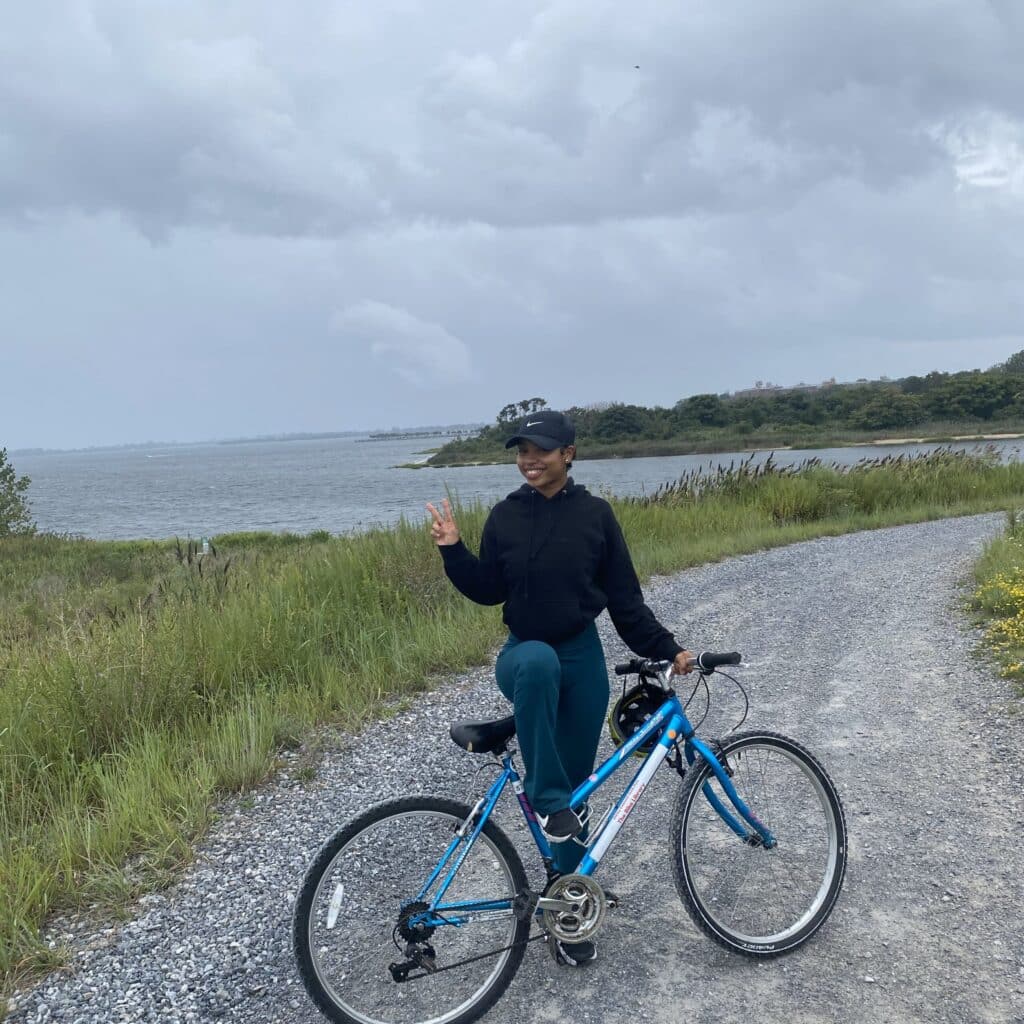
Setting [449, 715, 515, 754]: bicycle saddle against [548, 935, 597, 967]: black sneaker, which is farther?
[548, 935, 597, 967]: black sneaker

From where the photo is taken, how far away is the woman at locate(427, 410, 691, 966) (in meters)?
2.89

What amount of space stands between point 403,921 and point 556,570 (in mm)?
1241

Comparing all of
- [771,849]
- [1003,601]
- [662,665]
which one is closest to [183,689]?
[662,665]

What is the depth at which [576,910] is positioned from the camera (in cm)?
282

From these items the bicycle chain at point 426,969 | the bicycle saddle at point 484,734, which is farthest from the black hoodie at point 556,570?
the bicycle chain at point 426,969

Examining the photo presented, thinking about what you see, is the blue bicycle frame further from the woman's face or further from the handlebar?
the woman's face

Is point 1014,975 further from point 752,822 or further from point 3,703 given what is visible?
point 3,703

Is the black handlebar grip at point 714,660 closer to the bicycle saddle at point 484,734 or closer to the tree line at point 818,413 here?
the bicycle saddle at point 484,734

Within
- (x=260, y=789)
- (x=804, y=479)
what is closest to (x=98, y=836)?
(x=260, y=789)

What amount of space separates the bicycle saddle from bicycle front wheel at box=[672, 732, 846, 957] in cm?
74

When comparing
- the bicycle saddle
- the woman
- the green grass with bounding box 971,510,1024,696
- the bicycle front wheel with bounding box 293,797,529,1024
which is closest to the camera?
the bicycle front wheel with bounding box 293,797,529,1024

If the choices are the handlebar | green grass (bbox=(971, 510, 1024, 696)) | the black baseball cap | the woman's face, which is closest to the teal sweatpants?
the handlebar

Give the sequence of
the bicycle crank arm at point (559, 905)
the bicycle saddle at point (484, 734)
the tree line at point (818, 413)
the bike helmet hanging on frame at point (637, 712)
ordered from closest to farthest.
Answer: the bicycle saddle at point (484, 734)
the bicycle crank arm at point (559, 905)
the bike helmet hanging on frame at point (637, 712)
the tree line at point (818, 413)

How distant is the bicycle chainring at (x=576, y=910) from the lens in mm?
2797
